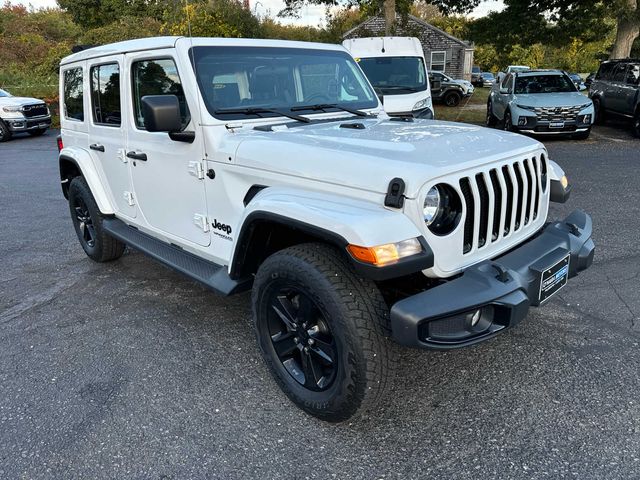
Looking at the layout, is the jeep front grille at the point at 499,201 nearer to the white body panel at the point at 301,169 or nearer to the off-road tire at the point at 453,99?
the white body panel at the point at 301,169

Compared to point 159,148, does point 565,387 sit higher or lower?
lower

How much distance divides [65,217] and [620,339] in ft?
22.0

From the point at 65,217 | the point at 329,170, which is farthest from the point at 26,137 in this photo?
the point at 329,170

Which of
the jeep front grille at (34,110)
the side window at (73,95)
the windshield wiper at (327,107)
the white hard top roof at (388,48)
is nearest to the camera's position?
the windshield wiper at (327,107)

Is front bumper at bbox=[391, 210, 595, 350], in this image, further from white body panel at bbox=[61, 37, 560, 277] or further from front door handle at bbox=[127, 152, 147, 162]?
front door handle at bbox=[127, 152, 147, 162]

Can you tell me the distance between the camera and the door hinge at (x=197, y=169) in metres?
3.22

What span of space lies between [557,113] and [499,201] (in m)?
10.0

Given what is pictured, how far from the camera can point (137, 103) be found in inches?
149

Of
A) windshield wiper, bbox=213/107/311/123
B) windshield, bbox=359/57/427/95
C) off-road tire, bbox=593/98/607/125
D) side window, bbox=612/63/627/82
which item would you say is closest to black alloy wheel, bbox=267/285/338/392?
windshield wiper, bbox=213/107/311/123

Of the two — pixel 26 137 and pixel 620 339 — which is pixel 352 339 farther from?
pixel 26 137

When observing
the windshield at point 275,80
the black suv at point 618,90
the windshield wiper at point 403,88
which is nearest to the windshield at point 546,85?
the black suv at point 618,90

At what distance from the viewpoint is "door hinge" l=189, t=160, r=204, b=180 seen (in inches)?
127

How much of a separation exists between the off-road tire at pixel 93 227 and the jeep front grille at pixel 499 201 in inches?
135

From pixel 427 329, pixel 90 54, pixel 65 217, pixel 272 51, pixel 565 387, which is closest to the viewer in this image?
pixel 427 329
